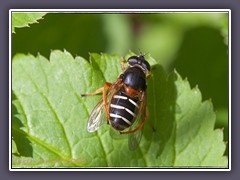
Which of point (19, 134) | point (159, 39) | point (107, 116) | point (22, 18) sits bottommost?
point (19, 134)

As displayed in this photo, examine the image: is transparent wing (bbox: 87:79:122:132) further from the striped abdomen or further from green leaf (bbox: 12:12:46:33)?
green leaf (bbox: 12:12:46:33)

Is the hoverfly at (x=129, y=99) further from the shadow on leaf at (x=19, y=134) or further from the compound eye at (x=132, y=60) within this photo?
the shadow on leaf at (x=19, y=134)

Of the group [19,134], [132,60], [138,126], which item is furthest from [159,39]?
[19,134]

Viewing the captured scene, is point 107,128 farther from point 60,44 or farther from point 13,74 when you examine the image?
point 60,44

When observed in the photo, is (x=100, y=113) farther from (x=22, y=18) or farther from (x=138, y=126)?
(x=22, y=18)

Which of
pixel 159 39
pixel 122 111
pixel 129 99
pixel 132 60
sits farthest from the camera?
pixel 159 39

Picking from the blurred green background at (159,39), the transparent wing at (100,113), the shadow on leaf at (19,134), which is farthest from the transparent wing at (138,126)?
the blurred green background at (159,39)
